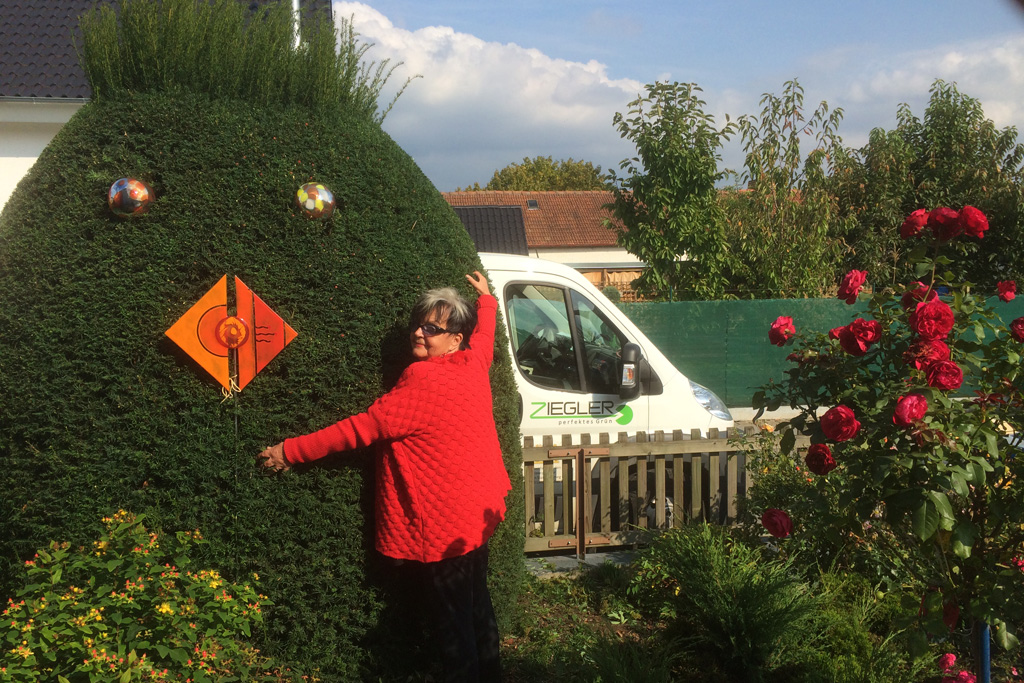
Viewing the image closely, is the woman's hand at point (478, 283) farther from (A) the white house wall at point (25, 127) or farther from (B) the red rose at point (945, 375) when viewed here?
(A) the white house wall at point (25, 127)

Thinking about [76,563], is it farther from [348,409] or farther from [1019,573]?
[1019,573]

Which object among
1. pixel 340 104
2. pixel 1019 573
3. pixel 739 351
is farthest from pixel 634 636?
pixel 739 351

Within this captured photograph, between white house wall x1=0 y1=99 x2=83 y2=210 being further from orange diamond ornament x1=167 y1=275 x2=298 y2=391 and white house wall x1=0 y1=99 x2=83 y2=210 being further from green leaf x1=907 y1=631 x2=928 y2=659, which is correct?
green leaf x1=907 y1=631 x2=928 y2=659

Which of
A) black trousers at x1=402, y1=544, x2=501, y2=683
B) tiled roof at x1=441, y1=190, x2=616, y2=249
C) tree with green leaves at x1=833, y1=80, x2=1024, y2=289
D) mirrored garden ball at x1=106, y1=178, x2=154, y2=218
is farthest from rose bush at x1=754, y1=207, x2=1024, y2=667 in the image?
tiled roof at x1=441, y1=190, x2=616, y2=249

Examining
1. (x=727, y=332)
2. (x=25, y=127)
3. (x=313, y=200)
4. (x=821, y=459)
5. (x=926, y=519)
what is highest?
(x=25, y=127)

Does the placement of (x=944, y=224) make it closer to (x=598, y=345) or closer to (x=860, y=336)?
(x=860, y=336)

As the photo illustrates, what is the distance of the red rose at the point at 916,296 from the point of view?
325 centimetres

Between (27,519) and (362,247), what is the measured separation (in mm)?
1709

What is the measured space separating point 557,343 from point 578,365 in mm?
256

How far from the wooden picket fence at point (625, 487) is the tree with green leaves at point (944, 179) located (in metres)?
17.3

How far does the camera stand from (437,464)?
338 cm

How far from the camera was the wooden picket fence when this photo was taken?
6.01 metres

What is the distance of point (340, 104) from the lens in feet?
13.3

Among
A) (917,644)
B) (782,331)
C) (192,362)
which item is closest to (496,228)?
(782,331)
